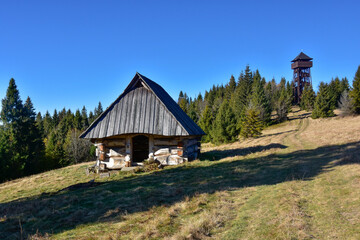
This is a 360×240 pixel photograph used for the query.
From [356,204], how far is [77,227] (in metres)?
7.16

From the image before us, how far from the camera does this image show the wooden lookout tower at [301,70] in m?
70.2

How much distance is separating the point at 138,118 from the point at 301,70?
7580cm

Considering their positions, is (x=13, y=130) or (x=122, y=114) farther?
(x=13, y=130)

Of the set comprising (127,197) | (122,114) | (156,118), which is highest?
(122,114)

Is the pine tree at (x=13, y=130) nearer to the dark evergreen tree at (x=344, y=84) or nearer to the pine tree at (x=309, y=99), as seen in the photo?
the pine tree at (x=309, y=99)

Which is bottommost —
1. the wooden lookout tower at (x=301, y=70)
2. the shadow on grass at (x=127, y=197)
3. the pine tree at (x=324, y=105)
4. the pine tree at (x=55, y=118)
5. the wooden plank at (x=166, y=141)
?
the shadow on grass at (x=127, y=197)

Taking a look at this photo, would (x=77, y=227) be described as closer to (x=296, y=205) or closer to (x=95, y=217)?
(x=95, y=217)

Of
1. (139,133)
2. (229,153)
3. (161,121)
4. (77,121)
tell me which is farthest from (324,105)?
(77,121)

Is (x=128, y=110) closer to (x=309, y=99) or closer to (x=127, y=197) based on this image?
(x=127, y=197)

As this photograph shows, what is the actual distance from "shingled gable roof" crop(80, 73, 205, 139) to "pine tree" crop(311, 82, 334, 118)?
4804 cm

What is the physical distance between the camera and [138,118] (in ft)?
45.5

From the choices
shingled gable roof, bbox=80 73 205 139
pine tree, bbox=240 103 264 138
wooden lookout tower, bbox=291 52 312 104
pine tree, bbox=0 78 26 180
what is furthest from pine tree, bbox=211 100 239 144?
wooden lookout tower, bbox=291 52 312 104

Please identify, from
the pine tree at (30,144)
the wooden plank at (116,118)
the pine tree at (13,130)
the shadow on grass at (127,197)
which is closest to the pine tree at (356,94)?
the shadow on grass at (127,197)

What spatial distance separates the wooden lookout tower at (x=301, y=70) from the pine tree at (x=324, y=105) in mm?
22863
